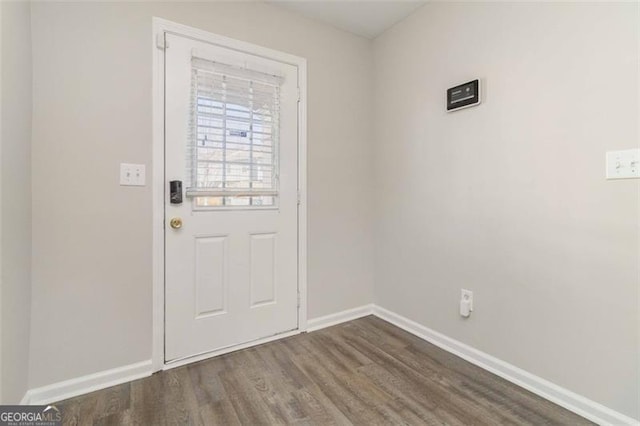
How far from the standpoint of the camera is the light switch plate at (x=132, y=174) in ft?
5.72

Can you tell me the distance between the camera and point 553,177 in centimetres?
158

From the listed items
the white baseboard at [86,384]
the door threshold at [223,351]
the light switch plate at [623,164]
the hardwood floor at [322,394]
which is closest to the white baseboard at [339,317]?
the door threshold at [223,351]

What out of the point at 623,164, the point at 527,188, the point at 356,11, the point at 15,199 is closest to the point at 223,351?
the point at 15,199

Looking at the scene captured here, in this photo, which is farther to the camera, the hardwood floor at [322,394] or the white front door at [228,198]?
the white front door at [228,198]

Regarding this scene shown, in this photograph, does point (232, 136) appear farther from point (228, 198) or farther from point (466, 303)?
point (466, 303)

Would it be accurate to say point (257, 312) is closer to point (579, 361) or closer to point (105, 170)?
point (105, 170)

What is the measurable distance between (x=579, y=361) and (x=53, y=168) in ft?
9.32

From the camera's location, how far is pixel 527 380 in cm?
168

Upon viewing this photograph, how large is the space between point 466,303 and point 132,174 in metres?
2.22

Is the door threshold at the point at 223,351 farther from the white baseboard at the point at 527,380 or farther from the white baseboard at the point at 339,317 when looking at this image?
the white baseboard at the point at 527,380

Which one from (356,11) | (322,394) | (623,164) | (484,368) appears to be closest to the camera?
(623,164)

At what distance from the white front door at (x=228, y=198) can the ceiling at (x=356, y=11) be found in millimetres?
464

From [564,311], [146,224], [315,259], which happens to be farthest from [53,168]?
[564,311]

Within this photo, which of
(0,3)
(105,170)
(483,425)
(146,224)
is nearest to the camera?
(0,3)
